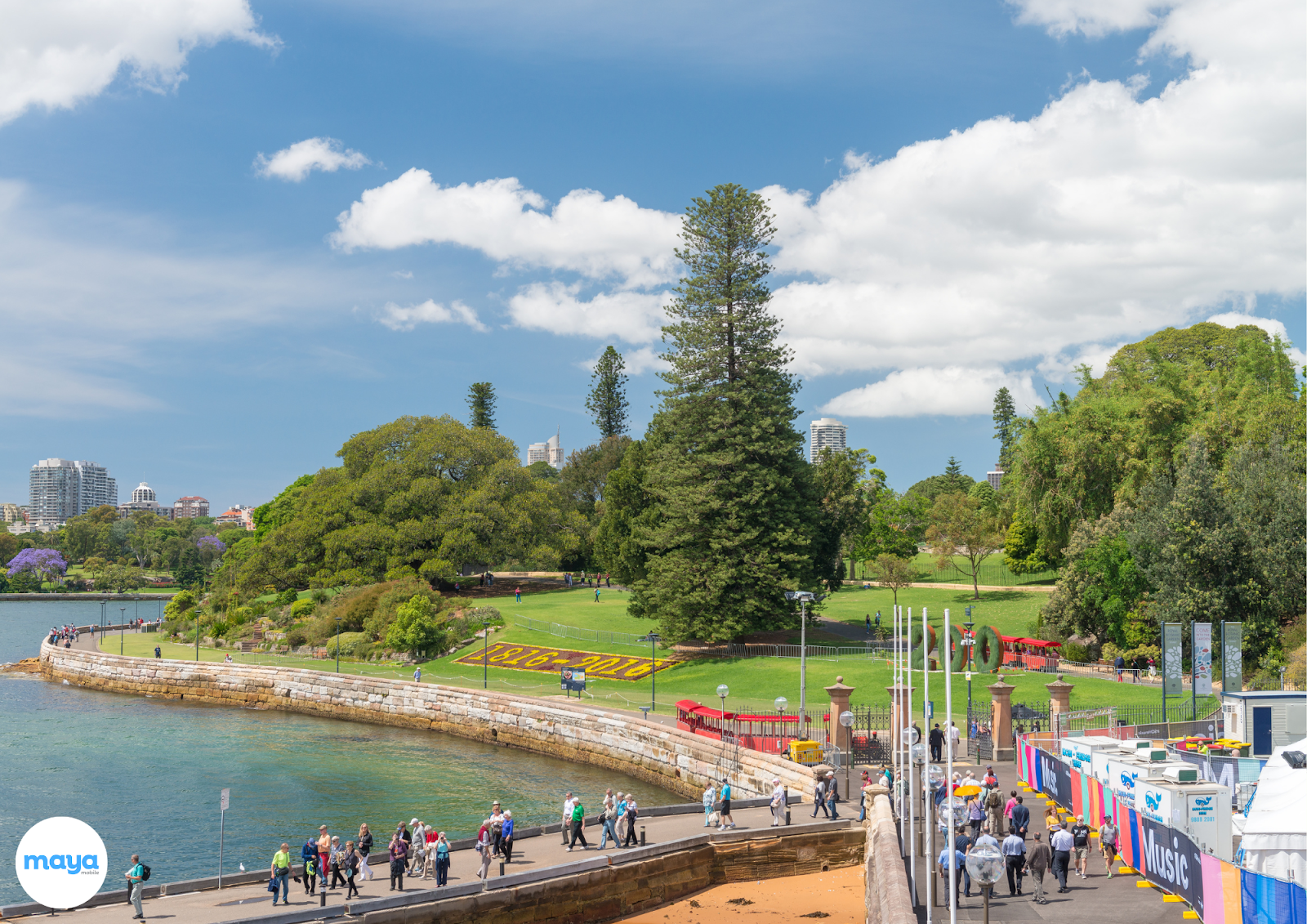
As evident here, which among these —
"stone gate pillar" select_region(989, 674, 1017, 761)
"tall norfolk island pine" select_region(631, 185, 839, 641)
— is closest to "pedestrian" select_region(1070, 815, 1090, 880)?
"stone gate pillar" select_region(989, 674, 1017, 761)

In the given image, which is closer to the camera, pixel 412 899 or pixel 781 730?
pixel 412 899

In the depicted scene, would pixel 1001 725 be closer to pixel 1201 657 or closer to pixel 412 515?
pixel 1201 657

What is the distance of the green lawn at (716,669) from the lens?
120 feet

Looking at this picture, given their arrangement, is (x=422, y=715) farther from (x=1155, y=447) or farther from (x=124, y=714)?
(x=1155, y=447)

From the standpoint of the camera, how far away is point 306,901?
18.6 metres

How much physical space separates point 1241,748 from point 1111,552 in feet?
72.5

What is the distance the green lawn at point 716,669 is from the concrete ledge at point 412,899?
17.9 metres

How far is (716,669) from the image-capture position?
44.1 m

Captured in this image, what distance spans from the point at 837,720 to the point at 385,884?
13810 millimetres

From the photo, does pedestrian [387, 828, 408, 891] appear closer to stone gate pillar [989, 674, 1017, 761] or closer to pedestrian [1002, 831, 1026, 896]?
pedestrian [1002, 831, 1026, 896]

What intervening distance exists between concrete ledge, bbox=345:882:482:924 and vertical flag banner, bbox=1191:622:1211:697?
72.4ft

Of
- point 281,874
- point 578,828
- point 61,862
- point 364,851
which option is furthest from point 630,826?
point 61,862

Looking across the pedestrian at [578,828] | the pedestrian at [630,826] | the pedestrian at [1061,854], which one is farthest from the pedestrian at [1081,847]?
the pedestrian at [578,828]

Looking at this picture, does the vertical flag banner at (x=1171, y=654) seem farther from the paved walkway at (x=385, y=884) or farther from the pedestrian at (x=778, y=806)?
the pedestrian at (x=778, y=806)
